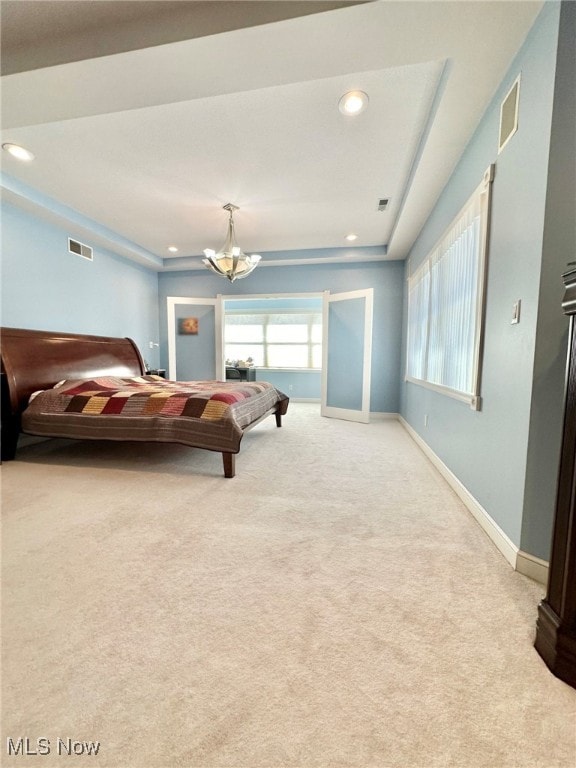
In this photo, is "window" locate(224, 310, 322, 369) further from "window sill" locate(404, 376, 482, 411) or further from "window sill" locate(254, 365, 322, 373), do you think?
"window sill" locate(404, 376, 482, 411)

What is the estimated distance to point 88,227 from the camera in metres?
3.73

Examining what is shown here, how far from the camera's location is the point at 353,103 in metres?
1.94

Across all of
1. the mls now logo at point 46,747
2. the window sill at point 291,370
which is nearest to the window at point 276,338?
the window sill at point 291,370

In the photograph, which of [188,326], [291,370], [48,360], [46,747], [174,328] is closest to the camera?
[46,747]

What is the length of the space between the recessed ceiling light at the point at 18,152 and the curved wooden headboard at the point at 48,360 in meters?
1.51

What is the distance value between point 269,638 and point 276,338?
650 cm

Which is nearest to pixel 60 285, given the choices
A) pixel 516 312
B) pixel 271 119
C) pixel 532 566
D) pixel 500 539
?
pixel 271 119

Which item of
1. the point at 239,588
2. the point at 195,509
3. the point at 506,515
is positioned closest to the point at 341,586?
the point at 239,588

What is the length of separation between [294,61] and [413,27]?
56cm

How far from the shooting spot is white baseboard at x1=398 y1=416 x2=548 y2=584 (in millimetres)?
1332

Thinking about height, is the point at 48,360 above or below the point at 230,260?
below

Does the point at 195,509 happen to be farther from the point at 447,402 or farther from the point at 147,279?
the point at 147,279

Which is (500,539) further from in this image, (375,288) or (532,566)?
(375,288)

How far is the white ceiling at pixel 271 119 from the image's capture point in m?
1.41
